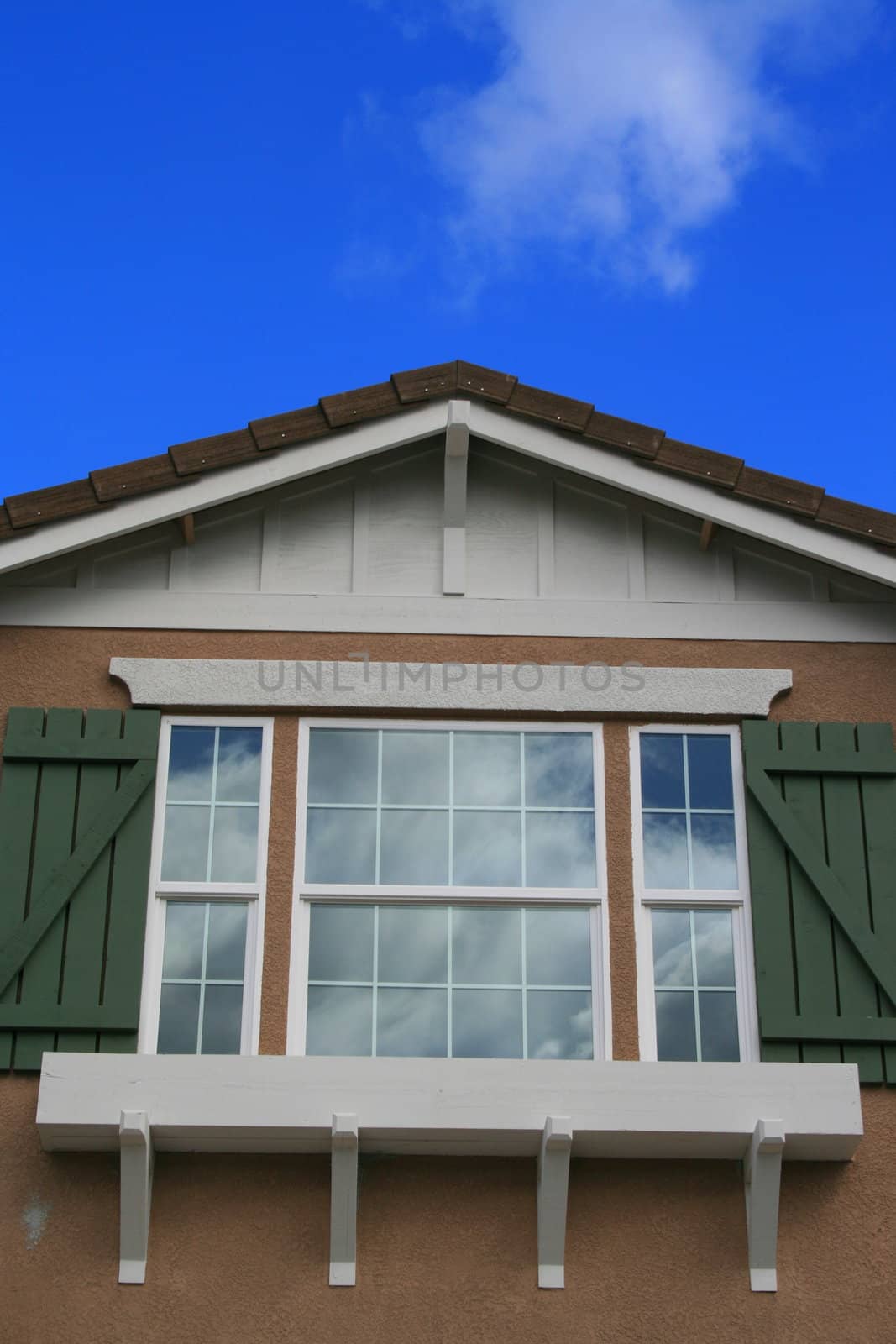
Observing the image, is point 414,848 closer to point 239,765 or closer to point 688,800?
point 239,765

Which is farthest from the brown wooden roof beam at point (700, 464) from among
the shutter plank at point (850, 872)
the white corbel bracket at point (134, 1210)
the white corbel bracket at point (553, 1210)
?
the white corbel bracket at point (134, 1210)

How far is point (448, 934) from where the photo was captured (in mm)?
8617

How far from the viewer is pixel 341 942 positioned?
28.2ft

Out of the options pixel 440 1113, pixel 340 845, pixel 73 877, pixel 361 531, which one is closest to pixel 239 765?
pixel 340 845

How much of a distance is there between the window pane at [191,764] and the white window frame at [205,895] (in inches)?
1.2

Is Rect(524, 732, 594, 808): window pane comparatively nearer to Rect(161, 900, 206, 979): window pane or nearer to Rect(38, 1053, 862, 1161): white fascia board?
Rect(38, 1053, 862, 1161): white fascia board

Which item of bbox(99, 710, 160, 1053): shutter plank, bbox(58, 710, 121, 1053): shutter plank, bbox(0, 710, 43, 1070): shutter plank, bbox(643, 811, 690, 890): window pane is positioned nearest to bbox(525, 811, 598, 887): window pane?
bbox(643, 811, 690, 890): window pane

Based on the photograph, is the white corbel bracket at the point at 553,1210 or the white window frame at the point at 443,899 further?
the white window frame at the point at 443,899

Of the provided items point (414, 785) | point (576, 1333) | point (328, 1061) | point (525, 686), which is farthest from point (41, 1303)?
point (525, 686)

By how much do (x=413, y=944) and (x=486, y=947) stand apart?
0.35 meters

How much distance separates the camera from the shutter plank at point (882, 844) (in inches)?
334

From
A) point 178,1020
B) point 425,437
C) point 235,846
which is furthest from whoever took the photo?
point 425,437

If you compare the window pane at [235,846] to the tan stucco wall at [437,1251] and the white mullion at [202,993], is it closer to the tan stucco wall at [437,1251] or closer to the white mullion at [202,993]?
the white mullion at [202,993]

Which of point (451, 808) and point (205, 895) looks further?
point (451, 808)
